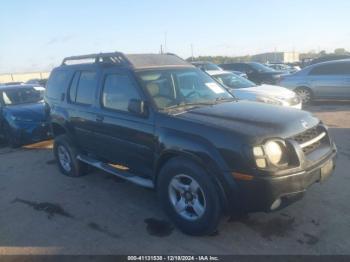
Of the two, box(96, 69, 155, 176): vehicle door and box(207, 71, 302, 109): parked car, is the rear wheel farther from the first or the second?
box(96, 69, 155, 176): vehicle door

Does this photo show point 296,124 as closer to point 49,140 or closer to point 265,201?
point 265,201

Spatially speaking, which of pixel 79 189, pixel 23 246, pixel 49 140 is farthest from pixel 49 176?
pixel 49 140

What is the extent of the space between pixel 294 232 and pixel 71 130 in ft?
12.9

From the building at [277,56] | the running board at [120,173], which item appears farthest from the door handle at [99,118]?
the building at [277,56]

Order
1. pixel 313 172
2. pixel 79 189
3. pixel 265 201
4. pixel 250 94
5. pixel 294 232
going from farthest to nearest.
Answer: pixel 250 94 < pixel 79 189 < pixel 294 232 < pixel 313 172 < pixel 265 201

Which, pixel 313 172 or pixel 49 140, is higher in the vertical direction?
pixel 313 172

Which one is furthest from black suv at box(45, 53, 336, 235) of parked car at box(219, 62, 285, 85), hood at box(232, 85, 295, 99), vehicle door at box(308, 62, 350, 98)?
parked car at box(219, 62, 285, 85)

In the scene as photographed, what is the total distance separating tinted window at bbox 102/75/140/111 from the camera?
4680mm

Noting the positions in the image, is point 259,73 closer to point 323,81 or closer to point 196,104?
point 323,81

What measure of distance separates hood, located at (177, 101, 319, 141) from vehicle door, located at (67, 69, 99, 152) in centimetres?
185

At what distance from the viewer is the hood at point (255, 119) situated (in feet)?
11.8

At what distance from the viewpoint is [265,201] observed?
3451mm

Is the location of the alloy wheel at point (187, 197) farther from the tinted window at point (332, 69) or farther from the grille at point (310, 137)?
the tinted window at point (332, 69)

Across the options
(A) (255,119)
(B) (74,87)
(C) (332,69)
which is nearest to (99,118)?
(B) (74,87)
